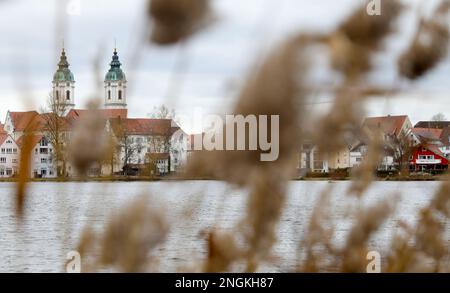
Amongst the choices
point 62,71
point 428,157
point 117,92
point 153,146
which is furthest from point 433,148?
point 428,157

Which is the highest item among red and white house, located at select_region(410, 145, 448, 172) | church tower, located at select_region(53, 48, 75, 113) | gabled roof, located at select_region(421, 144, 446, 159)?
church tower, located at select_region(53, 48, 75, 113)

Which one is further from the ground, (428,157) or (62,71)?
(62,71)

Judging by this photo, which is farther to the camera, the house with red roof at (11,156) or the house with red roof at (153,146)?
the house with red roof at (153,146)

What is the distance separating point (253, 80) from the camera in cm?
84

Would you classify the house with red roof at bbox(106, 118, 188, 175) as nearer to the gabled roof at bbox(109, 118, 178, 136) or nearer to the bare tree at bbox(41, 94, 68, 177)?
the gabled roof at bbox(109, 118, 178, 136)

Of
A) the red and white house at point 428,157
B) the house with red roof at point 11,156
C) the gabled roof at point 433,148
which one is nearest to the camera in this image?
the house with red roof at point 11,156

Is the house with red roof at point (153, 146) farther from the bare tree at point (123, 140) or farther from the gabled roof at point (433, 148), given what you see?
the gabled roof at point (433, 148)

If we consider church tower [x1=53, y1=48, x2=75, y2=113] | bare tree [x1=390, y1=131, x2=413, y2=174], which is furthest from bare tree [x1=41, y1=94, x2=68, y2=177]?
bare tree [x1=390, y1=131, x2=413, y2=174]

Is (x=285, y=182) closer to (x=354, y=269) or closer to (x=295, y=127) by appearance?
(x=295, y=127)

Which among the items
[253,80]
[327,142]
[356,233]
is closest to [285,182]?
[327,142]

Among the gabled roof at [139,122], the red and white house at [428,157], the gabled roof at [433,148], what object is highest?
the gabled roof at [139,122]

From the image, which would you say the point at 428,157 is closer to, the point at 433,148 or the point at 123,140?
the point at 433,148

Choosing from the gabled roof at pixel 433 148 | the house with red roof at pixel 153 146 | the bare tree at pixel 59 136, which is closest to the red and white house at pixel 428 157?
the gabled roof at pixel 433 148
